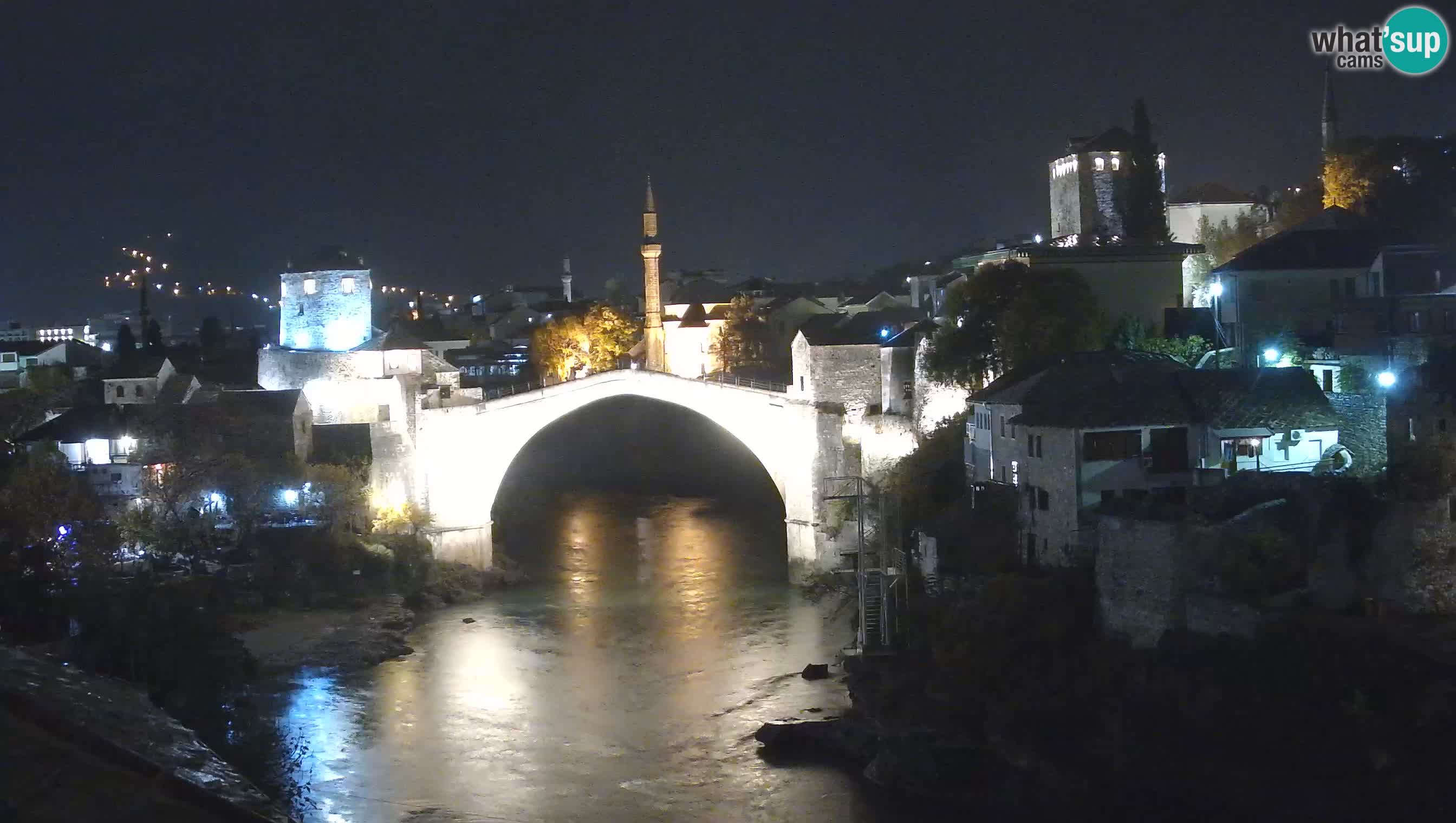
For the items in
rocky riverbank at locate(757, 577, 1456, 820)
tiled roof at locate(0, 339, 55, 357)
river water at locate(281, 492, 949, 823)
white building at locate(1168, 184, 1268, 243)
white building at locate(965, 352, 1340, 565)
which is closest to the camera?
rocky riverbank at locate(757, 577, 1456, 820)

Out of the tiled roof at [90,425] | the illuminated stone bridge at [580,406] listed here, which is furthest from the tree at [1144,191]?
the tiled roof at [90,425]

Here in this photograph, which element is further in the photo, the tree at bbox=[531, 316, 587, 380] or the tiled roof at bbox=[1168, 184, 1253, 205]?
the tree at bbox=[531, 316, 587, 380]

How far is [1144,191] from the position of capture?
936 inches

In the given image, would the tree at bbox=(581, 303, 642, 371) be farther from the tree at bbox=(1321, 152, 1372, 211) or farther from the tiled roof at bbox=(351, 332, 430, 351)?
the tree at bbox=(1321, 152, 1372, 211)

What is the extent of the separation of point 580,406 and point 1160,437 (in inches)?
471

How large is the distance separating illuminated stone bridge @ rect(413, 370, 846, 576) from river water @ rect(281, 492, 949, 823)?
1.03 meters

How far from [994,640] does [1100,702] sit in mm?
1268

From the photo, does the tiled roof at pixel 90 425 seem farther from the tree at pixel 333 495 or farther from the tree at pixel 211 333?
the tree at pixel 211 333

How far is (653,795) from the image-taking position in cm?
1398

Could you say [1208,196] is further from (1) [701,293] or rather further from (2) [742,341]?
(1) [701,293]

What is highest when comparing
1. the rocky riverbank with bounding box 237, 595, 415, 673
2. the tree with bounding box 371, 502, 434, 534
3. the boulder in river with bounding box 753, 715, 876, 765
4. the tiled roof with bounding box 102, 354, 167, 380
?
the tiled roof with bounding box 102, 354, 167, 380

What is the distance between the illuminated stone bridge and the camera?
2247 centimetres

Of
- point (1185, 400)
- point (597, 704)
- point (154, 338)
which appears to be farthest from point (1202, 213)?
point (154, 338)

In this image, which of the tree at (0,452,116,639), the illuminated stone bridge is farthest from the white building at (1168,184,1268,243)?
the tree at (0,452,116,639)
